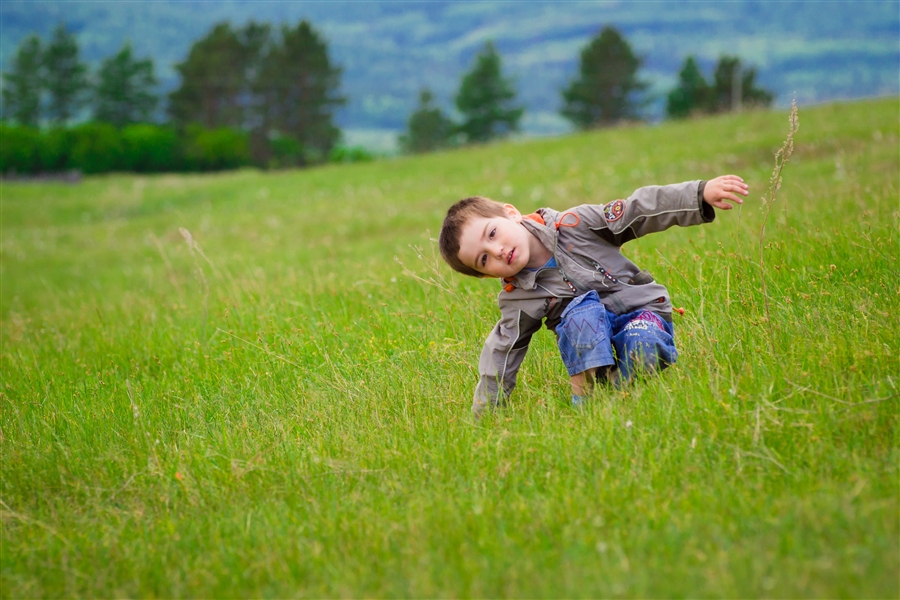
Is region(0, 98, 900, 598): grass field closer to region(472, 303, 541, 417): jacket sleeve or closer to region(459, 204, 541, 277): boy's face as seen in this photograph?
region(472, 303, 541, 417): jacket sleeve

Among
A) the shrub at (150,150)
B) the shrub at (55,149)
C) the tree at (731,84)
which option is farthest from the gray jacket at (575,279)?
the tree at (731,84)

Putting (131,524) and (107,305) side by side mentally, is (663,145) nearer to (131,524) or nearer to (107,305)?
(107,305)

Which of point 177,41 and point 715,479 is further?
point 177,41

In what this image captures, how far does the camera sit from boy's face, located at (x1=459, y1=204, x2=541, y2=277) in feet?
11.8

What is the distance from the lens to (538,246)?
12.2ft

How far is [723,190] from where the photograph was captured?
11.1 feet

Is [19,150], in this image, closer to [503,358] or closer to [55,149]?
[55,149]

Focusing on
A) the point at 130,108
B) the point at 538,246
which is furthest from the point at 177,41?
the point at 538,246

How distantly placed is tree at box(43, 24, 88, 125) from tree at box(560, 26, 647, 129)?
3902 cm

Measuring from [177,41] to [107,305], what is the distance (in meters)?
150

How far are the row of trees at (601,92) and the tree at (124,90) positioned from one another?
87.9ft

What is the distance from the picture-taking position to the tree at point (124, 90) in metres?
58.2

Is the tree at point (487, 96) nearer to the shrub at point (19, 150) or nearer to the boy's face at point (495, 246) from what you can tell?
the shrub at point (19, 150)

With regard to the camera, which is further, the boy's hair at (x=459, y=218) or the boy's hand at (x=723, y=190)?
the boy's hair at (x=459, y=218)
